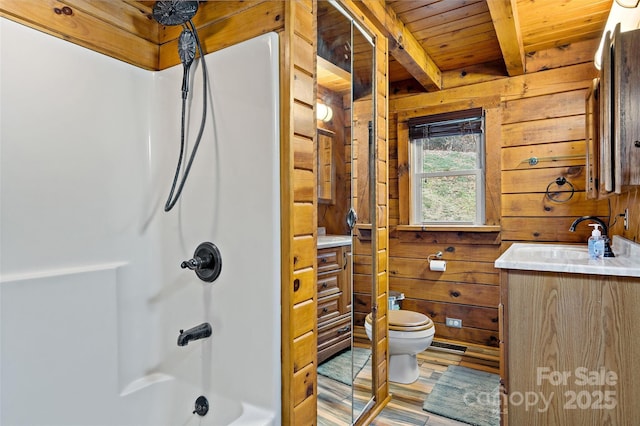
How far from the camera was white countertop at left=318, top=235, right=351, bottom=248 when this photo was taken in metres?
1.56

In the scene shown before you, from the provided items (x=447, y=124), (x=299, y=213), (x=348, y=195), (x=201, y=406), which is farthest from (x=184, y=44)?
(x=447, y=124)

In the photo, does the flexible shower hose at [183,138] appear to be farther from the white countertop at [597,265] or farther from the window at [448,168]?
the window at [448,168]

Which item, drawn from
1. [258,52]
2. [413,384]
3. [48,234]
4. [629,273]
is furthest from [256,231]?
[413,384]

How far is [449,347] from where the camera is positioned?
3.07 meters

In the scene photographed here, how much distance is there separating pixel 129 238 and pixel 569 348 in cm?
184

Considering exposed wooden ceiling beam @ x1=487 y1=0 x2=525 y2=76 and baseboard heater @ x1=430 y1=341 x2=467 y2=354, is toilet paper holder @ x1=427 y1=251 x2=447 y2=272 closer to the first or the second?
baseboard heater @ x1=430 y1=341 x2=467 y2=354

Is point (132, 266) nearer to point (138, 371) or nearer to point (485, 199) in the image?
point (138, 371)

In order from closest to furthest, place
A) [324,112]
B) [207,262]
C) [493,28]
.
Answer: [207,262] < [324,112] < [493,28]

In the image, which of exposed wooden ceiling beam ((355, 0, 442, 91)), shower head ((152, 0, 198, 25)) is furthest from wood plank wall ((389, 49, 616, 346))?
shower head ((152, 0, 198, 25))

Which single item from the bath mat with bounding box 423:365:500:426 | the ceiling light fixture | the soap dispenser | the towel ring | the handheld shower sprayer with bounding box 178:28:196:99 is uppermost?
the handheld shower sprayer with bounding box 178:28:196:99

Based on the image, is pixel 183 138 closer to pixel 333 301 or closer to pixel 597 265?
pixel 333 301

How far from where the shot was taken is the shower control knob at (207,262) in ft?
4.57

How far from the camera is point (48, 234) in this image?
131 cm

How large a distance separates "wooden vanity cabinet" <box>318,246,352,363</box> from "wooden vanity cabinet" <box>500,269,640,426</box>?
27.2 inches
